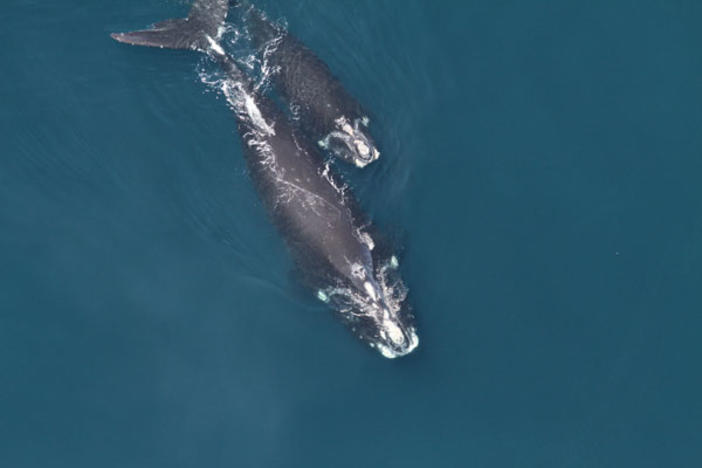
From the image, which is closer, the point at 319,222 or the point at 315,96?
the point at 319,222

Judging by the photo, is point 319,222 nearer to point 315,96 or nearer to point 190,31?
point 315,96

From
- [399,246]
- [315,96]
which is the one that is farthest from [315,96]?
[399,246]

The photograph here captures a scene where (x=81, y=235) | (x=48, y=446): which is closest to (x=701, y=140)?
(x=81, y=235)

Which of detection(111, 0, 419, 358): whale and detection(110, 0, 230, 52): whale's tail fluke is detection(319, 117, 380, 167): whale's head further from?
detection(110, 0, 230, 52): whale's tail fluke

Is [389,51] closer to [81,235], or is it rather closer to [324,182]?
[324,182]

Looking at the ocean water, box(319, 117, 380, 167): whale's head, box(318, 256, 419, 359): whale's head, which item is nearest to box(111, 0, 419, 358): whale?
box(318, 256, 419, 359): whale's head
